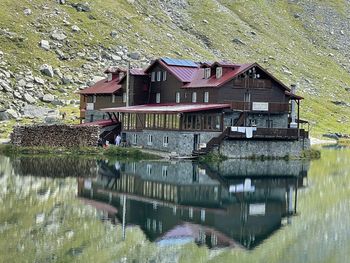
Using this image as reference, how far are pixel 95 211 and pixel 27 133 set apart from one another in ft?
146

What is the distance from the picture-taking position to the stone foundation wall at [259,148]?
87188mm

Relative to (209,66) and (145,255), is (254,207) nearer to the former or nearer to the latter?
(145,255)

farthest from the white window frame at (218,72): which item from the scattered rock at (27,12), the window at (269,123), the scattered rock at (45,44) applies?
the scattered rock at (27,12)

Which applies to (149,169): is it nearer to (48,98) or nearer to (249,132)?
(249,132)

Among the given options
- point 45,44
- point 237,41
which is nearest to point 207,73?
point 45,44

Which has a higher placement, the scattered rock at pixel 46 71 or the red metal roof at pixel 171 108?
the scattered rock at pixel 46 71

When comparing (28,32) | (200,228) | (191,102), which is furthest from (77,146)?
(28,32)

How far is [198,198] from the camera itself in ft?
183

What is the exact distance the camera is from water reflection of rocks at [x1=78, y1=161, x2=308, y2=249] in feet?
142

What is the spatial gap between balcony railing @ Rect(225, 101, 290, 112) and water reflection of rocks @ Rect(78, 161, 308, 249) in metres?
13.3

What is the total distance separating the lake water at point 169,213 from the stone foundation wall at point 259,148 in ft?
31.6

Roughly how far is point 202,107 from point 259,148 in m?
8.46

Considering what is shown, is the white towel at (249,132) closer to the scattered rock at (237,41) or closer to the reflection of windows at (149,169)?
the reflection of windows at (149,169)

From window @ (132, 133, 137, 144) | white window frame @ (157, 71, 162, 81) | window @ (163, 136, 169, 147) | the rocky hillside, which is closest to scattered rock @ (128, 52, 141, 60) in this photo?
the rocky hillside
